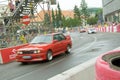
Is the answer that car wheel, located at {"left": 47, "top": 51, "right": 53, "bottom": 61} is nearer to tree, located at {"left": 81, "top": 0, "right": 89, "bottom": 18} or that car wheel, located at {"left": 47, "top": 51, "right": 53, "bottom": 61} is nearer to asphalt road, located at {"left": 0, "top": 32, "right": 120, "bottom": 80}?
asphalt road, located at {"left": 0, "top": 32, "right": 120, "bottom": 80}

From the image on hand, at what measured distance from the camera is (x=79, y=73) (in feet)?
16.0

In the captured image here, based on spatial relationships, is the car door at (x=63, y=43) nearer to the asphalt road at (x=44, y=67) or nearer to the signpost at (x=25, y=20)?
the asphalt road at (x=44, y=67)

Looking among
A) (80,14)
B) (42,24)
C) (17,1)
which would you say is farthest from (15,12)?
(80,14)

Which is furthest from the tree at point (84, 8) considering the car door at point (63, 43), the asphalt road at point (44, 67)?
the asphalt road at point (44, 67)

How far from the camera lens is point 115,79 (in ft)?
10.8

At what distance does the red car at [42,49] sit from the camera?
Answer: 15547mm

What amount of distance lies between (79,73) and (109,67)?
1.45 meters

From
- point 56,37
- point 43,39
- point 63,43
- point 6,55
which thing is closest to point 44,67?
point 43,39

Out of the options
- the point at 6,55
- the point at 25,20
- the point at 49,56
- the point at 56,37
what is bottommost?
the point at 6,55

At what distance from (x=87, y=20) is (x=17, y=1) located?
11416 cm

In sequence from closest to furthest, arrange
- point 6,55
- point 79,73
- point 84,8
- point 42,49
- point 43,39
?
point 79,73 → point 42,49 → point 43,39 → point 6,55 → point 84,8

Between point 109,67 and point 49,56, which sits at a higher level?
point 109,67

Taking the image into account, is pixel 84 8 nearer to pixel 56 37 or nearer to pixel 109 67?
pixel 56 37

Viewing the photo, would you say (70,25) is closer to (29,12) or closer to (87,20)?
(87,20)
